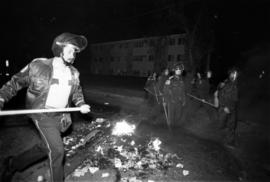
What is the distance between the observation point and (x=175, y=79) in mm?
7352

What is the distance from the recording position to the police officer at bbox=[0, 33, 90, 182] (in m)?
3.16


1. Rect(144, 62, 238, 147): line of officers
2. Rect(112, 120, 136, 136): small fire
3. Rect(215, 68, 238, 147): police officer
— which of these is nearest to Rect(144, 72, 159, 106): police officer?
Rect(144, 62, 238, 147): line of officers

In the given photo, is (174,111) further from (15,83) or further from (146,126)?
(15,83)

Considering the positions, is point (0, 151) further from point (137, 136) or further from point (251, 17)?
point (251, 17)

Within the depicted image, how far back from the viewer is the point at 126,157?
4.95 m

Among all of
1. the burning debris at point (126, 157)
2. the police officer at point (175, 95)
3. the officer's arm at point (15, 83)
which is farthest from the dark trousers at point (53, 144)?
the police officer at point (175, 95)

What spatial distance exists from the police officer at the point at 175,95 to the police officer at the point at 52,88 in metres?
A: 4.29

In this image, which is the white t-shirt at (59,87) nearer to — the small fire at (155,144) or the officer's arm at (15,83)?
the officer's arm at (15,83)

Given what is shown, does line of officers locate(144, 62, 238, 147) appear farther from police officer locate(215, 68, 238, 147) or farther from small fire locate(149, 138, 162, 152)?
small fire locate(149, 138, 162, 152)

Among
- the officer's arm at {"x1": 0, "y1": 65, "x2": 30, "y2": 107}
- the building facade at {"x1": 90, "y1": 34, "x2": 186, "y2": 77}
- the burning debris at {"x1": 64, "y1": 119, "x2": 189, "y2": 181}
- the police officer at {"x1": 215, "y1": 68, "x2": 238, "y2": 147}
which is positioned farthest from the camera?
the building facade at {"x1": 90, "y1": 34, "x2": 186, "y2": 77}

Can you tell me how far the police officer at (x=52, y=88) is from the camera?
3.16 m

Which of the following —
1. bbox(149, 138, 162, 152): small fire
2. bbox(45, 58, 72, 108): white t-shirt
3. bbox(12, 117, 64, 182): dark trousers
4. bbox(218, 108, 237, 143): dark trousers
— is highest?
bbox(45, 58, 72, 108): white t-shirt

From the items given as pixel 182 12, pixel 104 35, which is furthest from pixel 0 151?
pixel 104 35

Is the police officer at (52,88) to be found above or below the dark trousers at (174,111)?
above
